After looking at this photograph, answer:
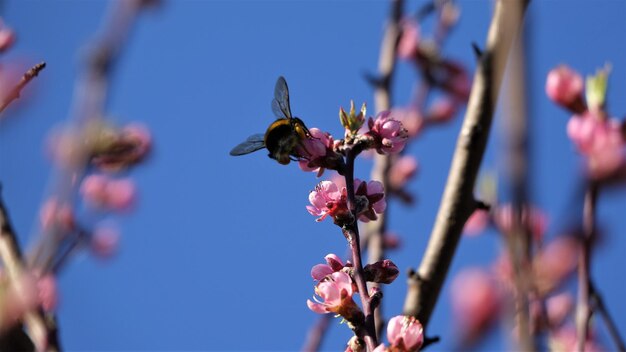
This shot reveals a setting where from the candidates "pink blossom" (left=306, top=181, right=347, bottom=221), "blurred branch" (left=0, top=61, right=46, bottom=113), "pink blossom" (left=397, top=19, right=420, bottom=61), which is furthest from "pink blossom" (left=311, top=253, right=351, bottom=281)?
"pink blossom" (left=397, top=19, right=420, bottom=61)

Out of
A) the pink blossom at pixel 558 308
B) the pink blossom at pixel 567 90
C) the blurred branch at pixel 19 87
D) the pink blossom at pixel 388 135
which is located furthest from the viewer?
the pink blossom at pixel 567 90

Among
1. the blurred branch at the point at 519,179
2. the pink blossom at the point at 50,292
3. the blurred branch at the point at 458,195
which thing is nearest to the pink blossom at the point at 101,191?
the pink blossom at the point at 50,292

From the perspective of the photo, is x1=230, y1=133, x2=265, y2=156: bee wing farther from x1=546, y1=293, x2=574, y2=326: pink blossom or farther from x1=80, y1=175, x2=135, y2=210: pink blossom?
x1=80, y1=175, x2=135, y2=210: pink blossom

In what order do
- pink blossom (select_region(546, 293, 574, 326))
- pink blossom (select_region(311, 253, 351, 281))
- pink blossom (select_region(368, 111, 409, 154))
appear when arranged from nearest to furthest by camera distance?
pink blossom (select_region(311, 253, 351, 281))
pink blossom (select_region(368, 111, 409, 154))
pink blossom (select_region(546, 293, 574, 326))

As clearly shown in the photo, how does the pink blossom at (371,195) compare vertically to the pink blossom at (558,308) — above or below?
below

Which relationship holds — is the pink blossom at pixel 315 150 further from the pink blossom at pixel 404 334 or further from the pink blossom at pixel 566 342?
the pink blossom at pixel 566 342
